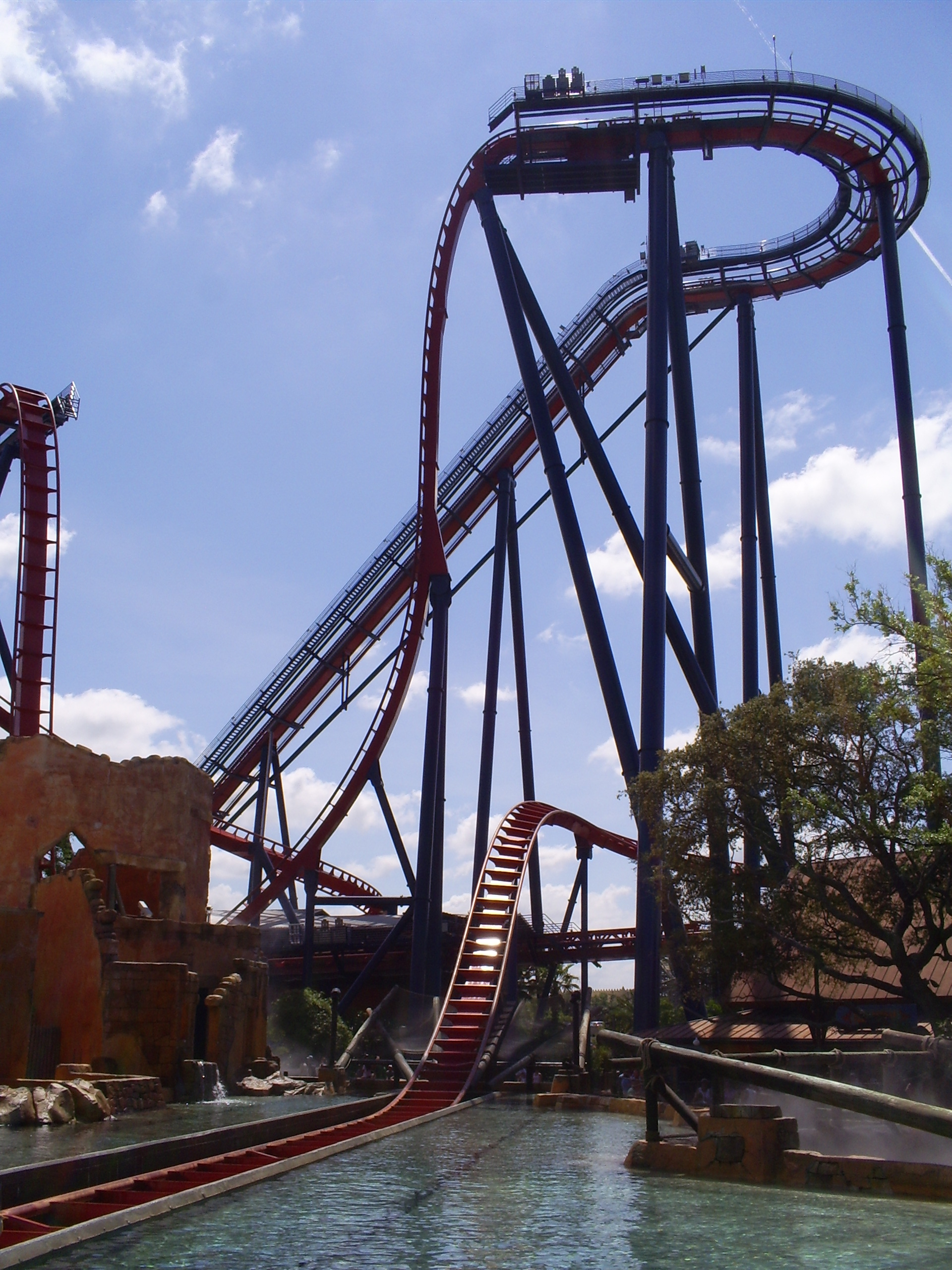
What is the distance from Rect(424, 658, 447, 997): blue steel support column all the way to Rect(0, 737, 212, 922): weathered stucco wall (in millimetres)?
3568

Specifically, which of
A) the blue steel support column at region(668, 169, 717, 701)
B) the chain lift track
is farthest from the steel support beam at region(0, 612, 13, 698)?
the blue steel support column at region(668, 169, 717, 701)

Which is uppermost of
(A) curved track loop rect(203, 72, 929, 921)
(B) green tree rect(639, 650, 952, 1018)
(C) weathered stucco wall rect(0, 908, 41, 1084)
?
(A) curved track loop rect(203, 72, 929, 921)

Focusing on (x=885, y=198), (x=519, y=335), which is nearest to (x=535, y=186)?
(x=519, y=335)

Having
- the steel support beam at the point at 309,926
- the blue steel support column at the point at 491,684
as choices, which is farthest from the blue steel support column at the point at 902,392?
the steel support beam at the point at 309,926

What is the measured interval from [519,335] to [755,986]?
32.2 feet

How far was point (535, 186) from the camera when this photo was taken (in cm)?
1877

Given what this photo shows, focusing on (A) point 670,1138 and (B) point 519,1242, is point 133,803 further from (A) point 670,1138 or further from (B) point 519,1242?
(B) point 519,1242

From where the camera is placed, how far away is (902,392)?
53.9 ft

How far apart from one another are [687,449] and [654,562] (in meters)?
3.75

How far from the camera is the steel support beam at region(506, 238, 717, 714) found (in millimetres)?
16359

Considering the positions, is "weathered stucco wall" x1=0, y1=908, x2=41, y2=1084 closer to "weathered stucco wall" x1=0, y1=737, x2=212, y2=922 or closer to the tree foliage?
"weathered stucco wall" x1=0, y1=737, x2=212, y2=922

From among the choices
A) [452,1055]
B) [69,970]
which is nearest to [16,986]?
[69,970]

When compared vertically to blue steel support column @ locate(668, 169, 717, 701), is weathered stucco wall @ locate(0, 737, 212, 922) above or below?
below

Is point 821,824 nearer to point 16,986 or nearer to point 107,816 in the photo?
point 16,986
